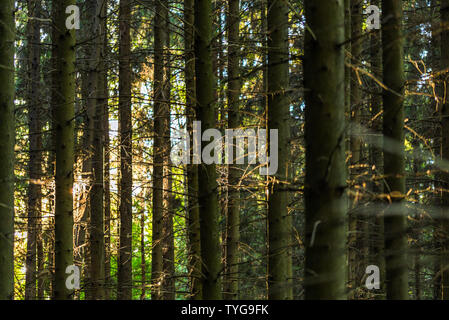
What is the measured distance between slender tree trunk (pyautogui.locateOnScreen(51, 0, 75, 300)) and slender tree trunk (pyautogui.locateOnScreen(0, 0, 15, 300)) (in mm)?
1150

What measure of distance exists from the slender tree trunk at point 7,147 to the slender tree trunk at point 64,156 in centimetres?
115

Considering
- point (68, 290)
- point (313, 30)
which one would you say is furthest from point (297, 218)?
point (313, 30)

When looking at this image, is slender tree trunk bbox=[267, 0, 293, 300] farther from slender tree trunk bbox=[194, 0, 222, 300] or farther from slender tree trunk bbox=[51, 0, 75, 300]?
slender tree trunk bbox=[51, 0, 75, 300]

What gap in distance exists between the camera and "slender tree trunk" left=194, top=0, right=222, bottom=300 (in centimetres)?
497

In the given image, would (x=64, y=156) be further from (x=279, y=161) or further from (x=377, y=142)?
(x=377, y=142)

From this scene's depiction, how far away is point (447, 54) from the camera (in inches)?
277

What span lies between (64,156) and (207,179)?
2.03 meters

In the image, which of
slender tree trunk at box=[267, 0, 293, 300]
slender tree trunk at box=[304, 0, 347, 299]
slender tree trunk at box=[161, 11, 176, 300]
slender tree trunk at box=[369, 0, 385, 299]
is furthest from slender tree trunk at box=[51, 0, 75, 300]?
slender tree trunk at box=[304, 0, 347, 299]

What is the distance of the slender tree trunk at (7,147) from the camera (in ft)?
15.0

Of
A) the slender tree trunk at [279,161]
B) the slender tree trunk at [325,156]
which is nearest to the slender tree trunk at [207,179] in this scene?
the slender tree trunk at [279,161]

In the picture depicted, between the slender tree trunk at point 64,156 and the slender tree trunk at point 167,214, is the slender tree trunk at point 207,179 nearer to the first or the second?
the slender tree trunk at point 64,156
